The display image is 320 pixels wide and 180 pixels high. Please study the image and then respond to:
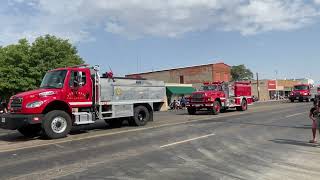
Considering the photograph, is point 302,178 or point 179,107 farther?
point 179,107

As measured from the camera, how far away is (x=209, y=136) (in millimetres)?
15609

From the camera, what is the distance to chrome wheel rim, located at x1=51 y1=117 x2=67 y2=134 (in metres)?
16.1

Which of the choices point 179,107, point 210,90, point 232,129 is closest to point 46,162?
point 232,129

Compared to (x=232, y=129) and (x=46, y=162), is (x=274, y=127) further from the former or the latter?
(x=46, y=162)

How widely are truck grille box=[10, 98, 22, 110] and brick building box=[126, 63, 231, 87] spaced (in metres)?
61.7

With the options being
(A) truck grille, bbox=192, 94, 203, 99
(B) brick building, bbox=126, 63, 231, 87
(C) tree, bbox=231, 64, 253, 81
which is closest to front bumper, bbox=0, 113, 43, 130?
(A) truck grille, bbox=192, 94, 203, 99

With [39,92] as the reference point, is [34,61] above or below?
above

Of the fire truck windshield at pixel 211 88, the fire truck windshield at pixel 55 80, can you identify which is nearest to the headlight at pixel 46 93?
the fire truck windshield at pixel 55 80

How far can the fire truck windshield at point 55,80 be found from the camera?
1688 centimetres

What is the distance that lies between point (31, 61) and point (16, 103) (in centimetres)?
3496

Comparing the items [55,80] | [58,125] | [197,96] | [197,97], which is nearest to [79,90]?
[55,80]

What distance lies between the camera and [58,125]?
16.2m

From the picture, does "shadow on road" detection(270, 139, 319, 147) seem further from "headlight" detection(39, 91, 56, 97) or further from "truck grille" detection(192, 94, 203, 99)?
"truck grille" detection(192, 94, 203, 99)

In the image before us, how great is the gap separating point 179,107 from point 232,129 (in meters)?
28.0
